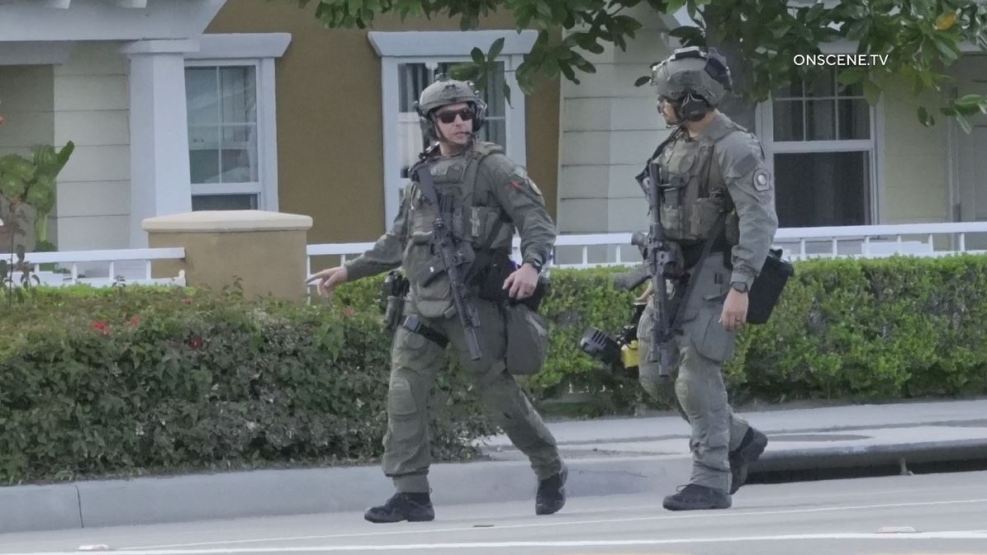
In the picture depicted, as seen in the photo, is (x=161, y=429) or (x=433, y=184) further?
(x=161, y=429)

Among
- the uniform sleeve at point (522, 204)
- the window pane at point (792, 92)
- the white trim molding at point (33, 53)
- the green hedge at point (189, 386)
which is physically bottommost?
the green hedge at point (189, 386)

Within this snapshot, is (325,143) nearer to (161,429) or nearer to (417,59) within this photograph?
(417,59)

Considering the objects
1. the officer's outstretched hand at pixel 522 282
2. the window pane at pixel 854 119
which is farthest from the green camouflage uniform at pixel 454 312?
the window pane at pixel 854 119

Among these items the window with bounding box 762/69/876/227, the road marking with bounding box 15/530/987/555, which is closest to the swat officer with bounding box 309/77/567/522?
the road marking with bounding box 15/530/987/555

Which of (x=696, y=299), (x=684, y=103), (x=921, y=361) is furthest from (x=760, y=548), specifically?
(x=921, y=361)

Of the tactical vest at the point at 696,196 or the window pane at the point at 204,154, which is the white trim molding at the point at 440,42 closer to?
the window pane at the point at 204,154

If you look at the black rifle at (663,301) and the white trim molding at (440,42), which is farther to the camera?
the white trim molding at (440,42)

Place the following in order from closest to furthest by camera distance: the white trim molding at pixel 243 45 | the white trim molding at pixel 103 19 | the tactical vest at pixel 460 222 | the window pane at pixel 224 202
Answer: the tactical vest at pixel 460 222
the white trim molding at pixel 103 19
the white trim molding at pixel 243 45
the window pane at pixel 224 202

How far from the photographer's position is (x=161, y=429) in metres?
9.39

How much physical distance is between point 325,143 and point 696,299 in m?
8.00

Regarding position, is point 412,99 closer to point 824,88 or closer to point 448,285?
point 824,88

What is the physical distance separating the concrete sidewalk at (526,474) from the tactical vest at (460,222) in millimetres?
1394

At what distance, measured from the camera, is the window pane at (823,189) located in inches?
687

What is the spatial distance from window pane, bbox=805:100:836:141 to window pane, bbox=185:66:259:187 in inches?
189
